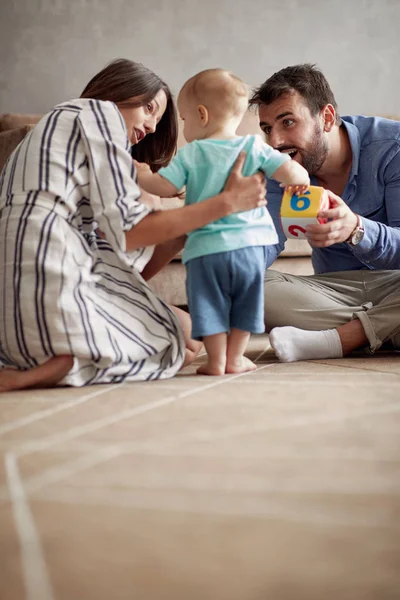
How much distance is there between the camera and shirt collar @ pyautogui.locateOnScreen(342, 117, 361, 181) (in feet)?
6.04

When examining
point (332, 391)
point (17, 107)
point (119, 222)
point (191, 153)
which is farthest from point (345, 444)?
point (17, 107)

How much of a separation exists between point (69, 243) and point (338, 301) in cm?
82

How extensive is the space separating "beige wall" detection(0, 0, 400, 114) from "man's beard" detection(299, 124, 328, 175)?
5.17 feet

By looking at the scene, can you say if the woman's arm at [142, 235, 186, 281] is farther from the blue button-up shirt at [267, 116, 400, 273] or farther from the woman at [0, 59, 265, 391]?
the blue button-up shirt at [267, 116, 400, 273]

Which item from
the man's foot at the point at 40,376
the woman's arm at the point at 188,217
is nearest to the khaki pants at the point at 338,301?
the woman's arm at the point at 188,217

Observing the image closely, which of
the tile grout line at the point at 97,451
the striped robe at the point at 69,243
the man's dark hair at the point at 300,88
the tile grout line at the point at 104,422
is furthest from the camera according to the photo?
the man's dark hair at the point at 300,88

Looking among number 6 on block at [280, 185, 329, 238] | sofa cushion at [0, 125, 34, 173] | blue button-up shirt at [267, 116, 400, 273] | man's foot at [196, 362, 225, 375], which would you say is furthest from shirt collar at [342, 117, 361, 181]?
sofa cushion at [0, 125, 34, 173]

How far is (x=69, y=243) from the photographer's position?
1.31 metres

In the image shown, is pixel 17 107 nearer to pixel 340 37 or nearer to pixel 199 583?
pixel 340 37

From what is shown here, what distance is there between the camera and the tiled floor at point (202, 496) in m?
0.49

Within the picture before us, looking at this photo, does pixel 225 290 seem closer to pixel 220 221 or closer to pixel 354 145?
pixel 220 221

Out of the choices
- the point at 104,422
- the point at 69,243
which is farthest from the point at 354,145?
the point at 104,422

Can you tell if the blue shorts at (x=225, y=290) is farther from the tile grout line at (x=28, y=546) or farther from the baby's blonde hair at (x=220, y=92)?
the tile grout line at (x=28, y=546)

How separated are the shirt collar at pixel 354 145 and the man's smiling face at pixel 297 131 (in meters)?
0.07
